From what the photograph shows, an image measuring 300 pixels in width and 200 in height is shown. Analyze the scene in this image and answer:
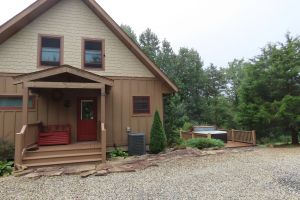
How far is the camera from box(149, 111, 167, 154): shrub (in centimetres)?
1076

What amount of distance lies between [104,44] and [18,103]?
454 cm

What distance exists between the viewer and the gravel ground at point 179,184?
17.5 ft

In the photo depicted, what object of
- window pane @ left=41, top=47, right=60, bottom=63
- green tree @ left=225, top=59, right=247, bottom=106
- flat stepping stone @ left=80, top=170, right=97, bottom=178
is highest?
green tree @ left=225, top=59, right=247, bottom=106

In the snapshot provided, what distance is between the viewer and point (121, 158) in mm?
10031

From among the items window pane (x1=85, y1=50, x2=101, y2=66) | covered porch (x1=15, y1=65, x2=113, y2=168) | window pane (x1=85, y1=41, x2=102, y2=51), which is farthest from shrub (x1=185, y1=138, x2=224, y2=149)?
window pane (x1=85, y1=41, x2=102, y2=51)

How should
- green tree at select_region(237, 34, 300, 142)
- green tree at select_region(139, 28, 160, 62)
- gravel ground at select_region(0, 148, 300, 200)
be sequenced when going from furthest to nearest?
green tree at select_region(139, 28, 160, 62), green tree at select_region(237, 34, 300, 142), gravel ground at select_region(0, 148, 300, 200)

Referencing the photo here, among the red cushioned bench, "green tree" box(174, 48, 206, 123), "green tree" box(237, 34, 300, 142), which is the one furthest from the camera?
"green tree" box(174, 48, 206, 123)

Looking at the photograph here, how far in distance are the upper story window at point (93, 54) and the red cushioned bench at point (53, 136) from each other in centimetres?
310

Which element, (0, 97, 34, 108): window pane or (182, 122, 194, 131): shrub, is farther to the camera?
(182, 122, 194, 131): shrub

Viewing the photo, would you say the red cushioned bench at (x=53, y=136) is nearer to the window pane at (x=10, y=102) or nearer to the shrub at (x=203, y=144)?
the window pane at (x=10, y=102)

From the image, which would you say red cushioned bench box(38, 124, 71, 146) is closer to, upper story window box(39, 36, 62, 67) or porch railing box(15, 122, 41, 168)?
porch railing box(15, 122, 41, 168)

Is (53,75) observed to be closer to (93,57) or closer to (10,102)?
(10,102)

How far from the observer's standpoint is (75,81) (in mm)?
10773

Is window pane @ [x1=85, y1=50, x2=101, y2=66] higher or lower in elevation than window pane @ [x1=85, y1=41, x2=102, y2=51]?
lower
